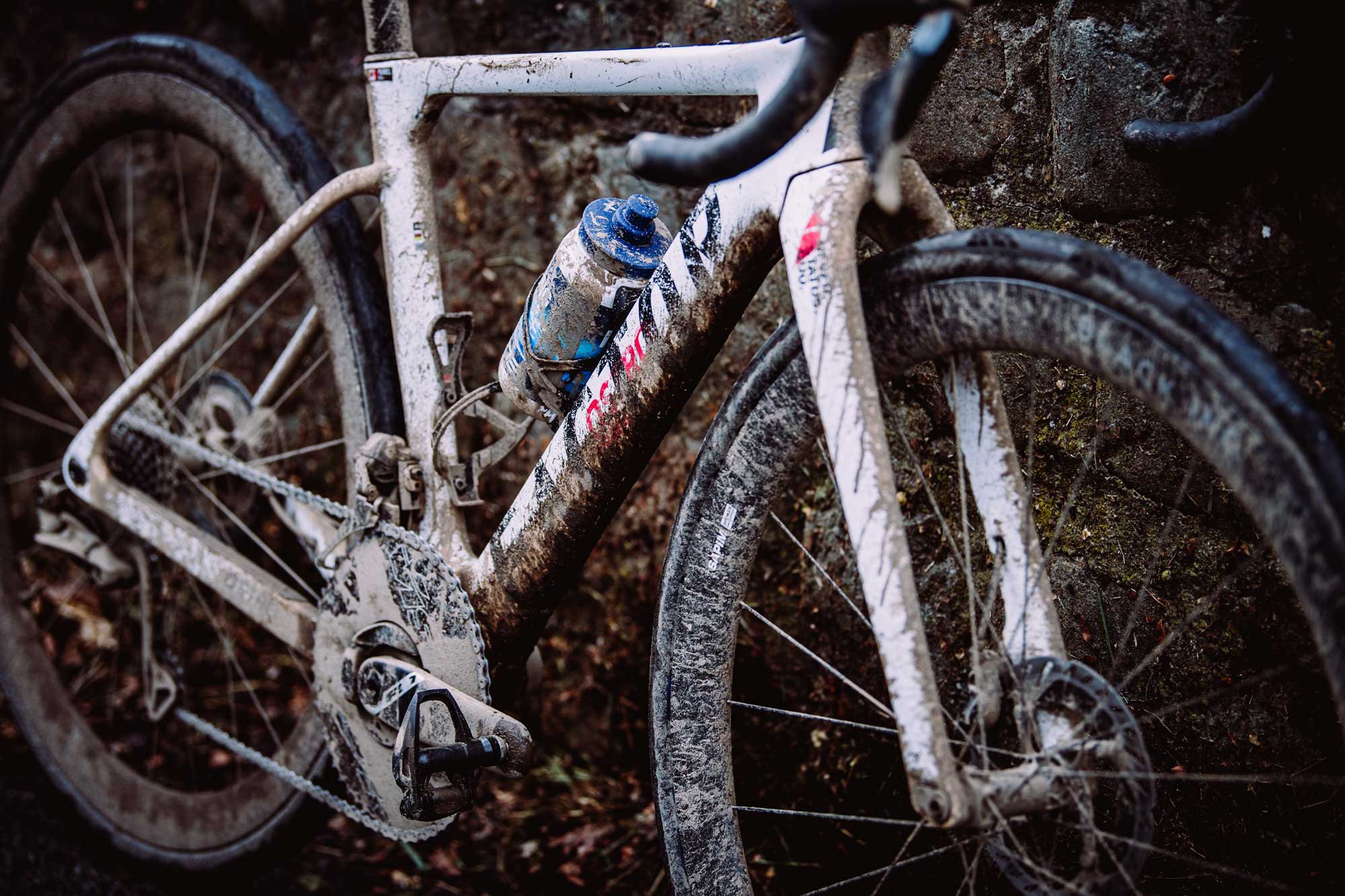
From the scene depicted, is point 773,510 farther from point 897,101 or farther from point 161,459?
point 161,459

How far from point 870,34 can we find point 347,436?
1.03m

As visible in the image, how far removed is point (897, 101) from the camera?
79 cm

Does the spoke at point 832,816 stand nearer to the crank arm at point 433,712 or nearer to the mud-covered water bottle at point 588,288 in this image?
the crank arm at point 433,712

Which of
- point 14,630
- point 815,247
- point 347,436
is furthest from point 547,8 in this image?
point 14,630

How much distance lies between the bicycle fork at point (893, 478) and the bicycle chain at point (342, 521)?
0.62 m

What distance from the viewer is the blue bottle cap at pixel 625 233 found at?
4.13 ft

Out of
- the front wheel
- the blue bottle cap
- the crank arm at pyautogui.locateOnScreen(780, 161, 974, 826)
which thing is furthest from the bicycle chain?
the crank arm at pyautogui.locateOnScreen(780, 161, 974, 826)

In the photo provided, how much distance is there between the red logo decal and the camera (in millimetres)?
1005

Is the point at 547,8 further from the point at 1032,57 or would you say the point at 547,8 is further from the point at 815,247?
the point at 815,247

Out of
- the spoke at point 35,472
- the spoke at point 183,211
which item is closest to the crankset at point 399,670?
the spoke at point 183,211

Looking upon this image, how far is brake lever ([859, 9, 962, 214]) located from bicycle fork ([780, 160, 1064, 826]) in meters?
0.19

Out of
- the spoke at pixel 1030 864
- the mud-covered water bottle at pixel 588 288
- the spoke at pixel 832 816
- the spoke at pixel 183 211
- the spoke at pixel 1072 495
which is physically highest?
the spoke at pixel 183 211

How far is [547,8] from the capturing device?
194cm

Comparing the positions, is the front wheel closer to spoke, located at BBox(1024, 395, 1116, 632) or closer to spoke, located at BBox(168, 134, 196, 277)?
spoke, located at BBox(1024, 395, 1116, 632)
